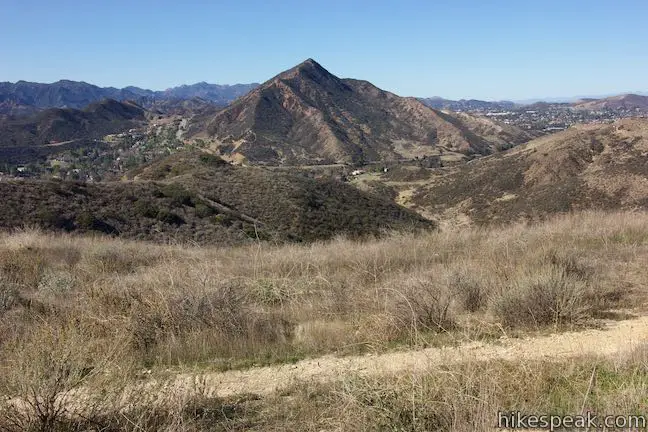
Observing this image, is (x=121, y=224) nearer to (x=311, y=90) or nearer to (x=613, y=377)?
(x=613, y=377)

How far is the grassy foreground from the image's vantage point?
3.26 metres

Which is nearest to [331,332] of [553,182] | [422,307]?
[422,307]

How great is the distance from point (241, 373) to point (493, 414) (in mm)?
2705

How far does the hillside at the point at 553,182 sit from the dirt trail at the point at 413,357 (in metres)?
42.9

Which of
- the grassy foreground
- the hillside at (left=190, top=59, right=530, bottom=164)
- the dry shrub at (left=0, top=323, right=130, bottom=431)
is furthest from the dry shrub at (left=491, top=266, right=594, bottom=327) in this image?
the hillside at (left=190, top=59, right=530, bottom=164)

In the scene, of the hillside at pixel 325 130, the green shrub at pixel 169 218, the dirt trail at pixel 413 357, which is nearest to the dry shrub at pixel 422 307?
the dirt trail at pixel 413 357

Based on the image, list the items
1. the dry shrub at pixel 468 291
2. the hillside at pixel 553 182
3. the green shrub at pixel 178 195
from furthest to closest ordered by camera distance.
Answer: the hillside at pixel 553 182
the green shrub at pixel 178 195
the dry shrub at pixel 468 291

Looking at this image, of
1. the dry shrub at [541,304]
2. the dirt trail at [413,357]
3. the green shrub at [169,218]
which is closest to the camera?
the dirt trail at [413,357]

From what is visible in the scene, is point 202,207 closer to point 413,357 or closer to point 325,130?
point 413,357

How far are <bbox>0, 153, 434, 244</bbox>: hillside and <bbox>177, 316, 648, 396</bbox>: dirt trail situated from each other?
1320 centimetres

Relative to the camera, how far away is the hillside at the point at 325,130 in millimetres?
140000

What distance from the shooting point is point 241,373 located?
4816mm

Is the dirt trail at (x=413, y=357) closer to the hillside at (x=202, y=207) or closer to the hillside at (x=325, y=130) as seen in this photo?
the hillside at (x=202, y=207)

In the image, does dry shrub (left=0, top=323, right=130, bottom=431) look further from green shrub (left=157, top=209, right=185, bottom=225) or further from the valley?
green shrub (left=157, top=209, right=185, bottom=225)
